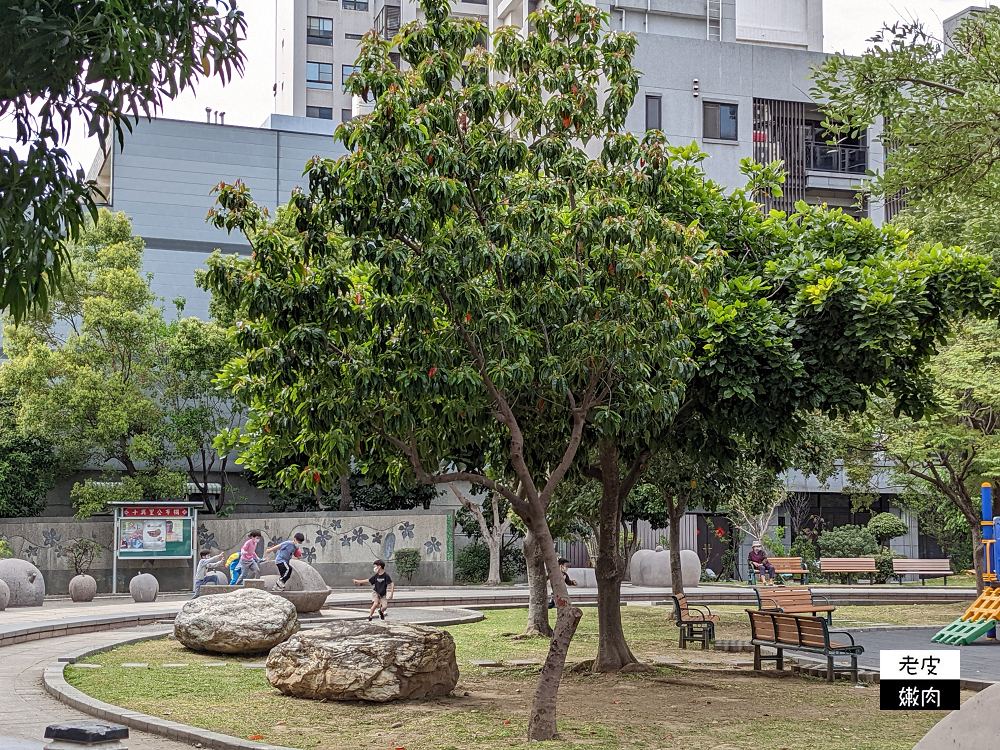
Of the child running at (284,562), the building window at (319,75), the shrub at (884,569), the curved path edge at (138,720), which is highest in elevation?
the building window at (319,75)

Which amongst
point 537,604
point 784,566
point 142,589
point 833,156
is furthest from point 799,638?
point 833,156

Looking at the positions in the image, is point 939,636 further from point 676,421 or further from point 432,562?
point 432,562

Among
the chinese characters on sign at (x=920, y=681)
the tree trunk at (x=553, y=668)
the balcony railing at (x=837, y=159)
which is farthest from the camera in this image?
the balcony railing at (x=837, y=159)

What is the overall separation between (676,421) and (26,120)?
9.35 m

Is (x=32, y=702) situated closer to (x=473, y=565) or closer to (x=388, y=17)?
(x=473, y=565)

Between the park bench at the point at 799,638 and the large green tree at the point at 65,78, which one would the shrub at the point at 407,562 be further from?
the large green tree at the point at 65,78

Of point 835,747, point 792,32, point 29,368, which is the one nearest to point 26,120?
point 835,747

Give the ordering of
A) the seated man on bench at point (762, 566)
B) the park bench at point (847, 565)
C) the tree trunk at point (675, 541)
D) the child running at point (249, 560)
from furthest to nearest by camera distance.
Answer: the park bench at point (847, 565) < the seated man on bench at point (762, 566) < the tree trunk at point (675, 541) < the child running at point (249, 560)

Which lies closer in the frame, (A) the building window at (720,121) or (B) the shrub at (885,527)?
(B) the shrub at (885,527)

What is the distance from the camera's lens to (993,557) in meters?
18.1

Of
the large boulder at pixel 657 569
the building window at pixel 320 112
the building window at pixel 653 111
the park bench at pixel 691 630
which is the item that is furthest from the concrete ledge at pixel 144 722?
the building window at pixel 320 112

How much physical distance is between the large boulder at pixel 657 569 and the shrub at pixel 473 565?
5062mm

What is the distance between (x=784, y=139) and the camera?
44500 mm

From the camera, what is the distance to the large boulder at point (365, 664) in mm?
11625
